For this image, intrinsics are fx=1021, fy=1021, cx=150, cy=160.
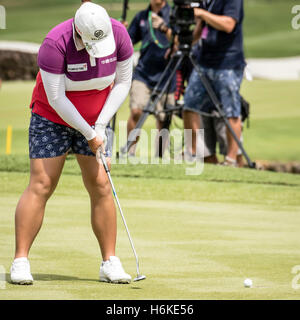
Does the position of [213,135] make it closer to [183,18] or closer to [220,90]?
[220,90]

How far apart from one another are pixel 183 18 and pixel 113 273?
5118 mm

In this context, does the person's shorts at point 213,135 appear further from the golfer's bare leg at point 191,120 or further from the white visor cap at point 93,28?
the white visor cap at point 93,28

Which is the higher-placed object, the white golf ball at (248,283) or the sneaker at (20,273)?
the white golf ball at (248,283)

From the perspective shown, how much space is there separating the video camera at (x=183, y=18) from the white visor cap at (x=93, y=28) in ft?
15.8

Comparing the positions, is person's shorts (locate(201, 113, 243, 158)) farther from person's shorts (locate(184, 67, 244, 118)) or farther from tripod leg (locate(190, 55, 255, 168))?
tripod leg (locate(190, 55, 255, 168))

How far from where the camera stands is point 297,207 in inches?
327

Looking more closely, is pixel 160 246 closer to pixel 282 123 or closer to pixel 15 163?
pixel 15 163

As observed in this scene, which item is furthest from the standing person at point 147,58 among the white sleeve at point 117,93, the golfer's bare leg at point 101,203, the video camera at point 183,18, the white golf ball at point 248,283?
the white golf ball at point 248,283

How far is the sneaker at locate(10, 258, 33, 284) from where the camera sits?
16.5 ft

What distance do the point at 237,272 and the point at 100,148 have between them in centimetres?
100

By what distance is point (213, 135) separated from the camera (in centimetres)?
1192

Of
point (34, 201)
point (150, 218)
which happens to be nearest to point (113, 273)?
point (34, 201)

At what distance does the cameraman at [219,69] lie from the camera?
34.2ft

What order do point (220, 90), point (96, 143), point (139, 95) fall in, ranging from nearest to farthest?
point (96, 143), point (220, 90), point (139, 95)
